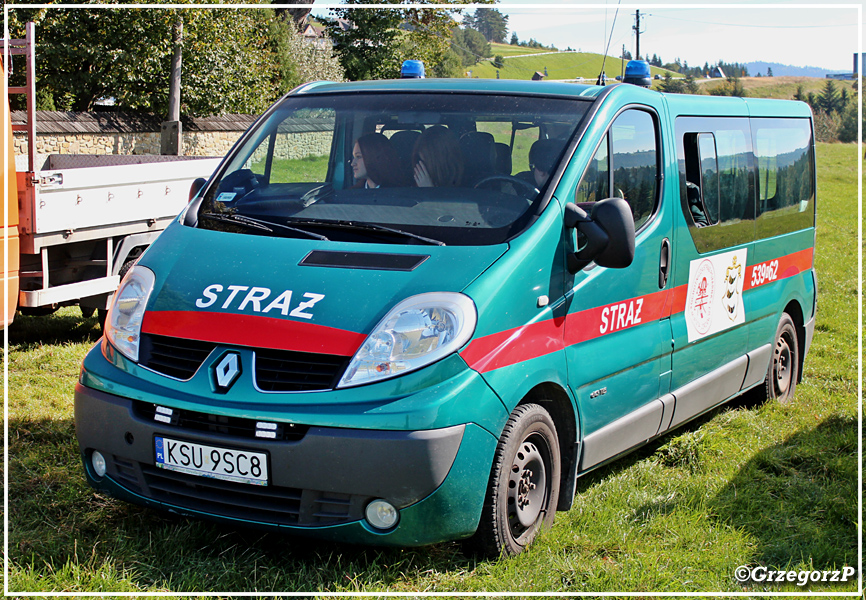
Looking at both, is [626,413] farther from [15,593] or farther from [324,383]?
[15,593]

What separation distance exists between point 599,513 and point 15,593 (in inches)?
98.1

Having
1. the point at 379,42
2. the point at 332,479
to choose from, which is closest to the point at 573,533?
the point at 332,479

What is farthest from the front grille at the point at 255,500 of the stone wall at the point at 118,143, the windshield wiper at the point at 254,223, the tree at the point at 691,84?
the stone wall at the point at 118,143

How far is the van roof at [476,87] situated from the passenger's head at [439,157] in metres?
0.35

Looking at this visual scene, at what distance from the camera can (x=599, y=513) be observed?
4.31 metres

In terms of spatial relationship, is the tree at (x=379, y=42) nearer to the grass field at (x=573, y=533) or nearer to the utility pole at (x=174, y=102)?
Answer: the utility pole at (x=174, y=102)

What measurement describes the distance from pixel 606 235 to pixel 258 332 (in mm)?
1509

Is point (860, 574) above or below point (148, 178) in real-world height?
below

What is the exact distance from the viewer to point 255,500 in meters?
3.49

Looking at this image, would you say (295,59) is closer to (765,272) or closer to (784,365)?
(784,365)

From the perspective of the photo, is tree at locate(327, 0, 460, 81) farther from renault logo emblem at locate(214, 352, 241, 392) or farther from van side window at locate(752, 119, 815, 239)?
renault logo emblem at locate(214, 352, 241, 392)

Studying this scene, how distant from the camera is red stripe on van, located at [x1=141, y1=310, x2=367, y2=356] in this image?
11.1ft

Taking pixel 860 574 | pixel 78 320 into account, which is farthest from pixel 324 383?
pixel 78 320

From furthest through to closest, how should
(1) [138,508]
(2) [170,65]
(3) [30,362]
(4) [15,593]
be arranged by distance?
(2) [170,65], (3) [30,362], (1) [138,508], (4) [15,593]
